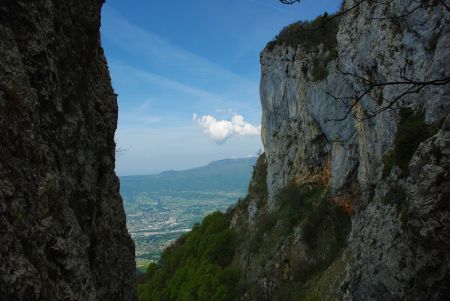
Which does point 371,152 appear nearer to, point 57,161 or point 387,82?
point 387,82

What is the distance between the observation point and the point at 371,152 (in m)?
23.0

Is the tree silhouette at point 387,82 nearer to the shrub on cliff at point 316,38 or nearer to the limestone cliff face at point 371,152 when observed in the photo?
the limestone cliff face at point 371,152

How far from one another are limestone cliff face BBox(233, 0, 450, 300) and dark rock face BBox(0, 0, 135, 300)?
4879 mm

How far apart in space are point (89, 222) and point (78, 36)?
173 inches

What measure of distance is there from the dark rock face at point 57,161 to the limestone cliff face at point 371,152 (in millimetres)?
4879

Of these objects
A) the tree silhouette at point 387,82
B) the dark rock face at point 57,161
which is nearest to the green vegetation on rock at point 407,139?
the tree silhouette at point 387,82

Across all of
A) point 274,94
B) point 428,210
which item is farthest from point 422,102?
point 274,94

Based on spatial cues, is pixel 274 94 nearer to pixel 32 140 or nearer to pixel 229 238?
pixel 229 238

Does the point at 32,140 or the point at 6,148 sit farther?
the point at 32,140

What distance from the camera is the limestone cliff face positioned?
1201 cm

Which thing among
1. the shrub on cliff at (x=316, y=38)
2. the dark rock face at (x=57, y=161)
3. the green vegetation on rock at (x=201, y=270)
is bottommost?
the green vegetation on rock at (x=201, y=270)

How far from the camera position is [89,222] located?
9.89m

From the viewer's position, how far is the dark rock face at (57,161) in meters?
5.80

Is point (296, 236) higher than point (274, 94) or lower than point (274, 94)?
lower
